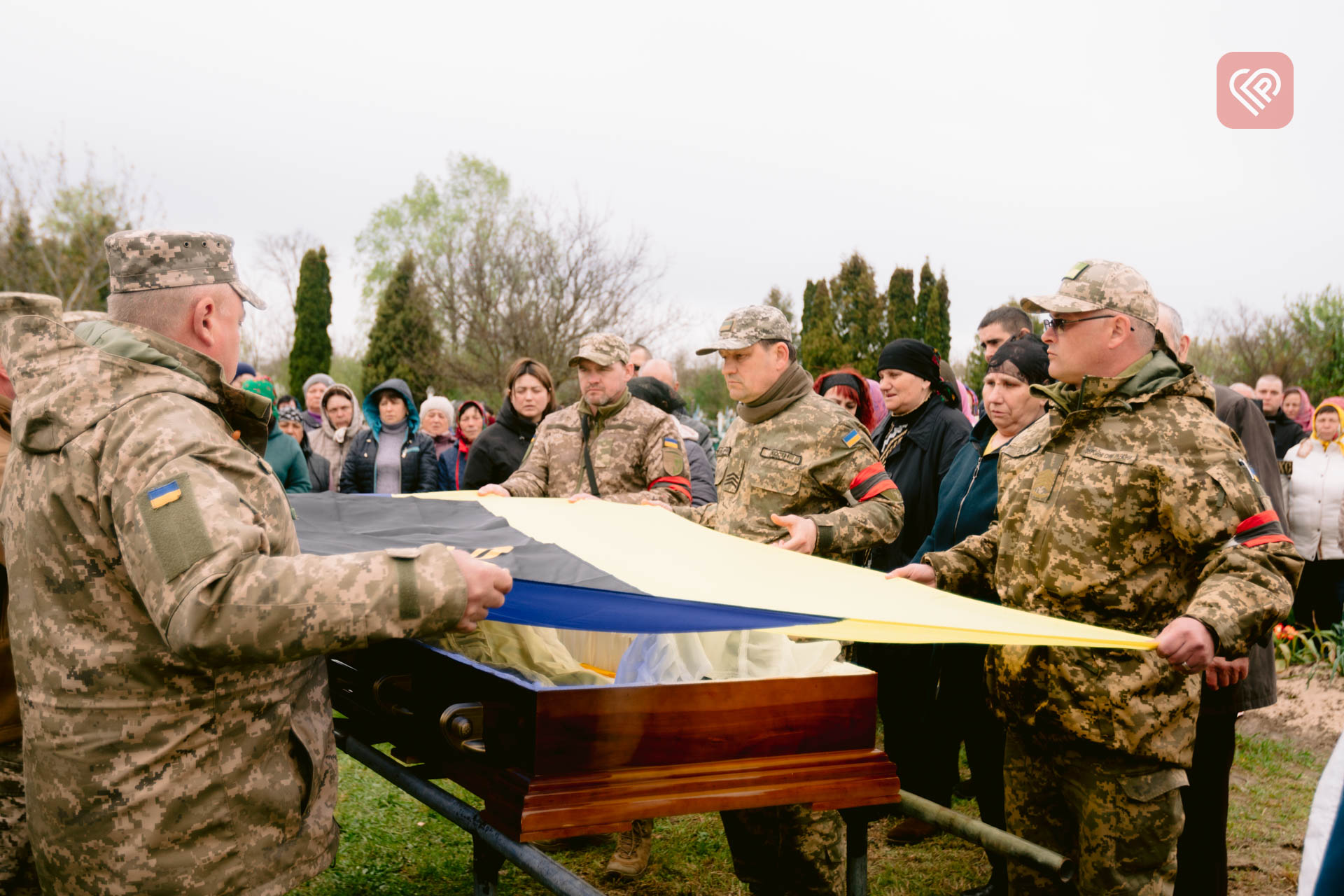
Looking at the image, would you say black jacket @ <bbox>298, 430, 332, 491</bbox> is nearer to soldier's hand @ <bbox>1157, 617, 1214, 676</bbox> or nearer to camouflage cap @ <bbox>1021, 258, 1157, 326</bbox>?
camouflage cap @ <bbox>1021, 258, 1157, 326</bbox>

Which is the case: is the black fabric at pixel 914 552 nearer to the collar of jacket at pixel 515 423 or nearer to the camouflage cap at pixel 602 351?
the camouflage cap at pixel 602 351

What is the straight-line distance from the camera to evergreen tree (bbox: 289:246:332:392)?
28.2 metres

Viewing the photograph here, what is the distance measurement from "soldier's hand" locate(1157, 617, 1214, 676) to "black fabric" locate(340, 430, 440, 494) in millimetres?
6252

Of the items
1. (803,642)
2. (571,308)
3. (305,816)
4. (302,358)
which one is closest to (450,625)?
(305,816)

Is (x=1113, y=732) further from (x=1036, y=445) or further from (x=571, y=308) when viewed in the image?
(x=571, y=308)

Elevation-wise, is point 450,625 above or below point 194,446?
below

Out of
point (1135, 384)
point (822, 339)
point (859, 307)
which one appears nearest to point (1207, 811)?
point (1135, 384)

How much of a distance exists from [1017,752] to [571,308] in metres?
20.5

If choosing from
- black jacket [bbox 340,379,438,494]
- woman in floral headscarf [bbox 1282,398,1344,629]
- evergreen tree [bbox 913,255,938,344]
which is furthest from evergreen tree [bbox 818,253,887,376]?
black jacket [bbox 340,379,438,494]

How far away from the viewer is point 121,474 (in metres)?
1.66

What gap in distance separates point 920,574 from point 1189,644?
80 cm

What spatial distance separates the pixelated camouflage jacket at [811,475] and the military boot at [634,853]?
1351 millimetres

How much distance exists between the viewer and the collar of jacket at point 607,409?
4371mm

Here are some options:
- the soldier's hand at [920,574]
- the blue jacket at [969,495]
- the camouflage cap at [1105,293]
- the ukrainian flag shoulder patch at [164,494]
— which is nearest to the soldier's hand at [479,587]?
the ukrainian flag shoulder patch at [164,494]
